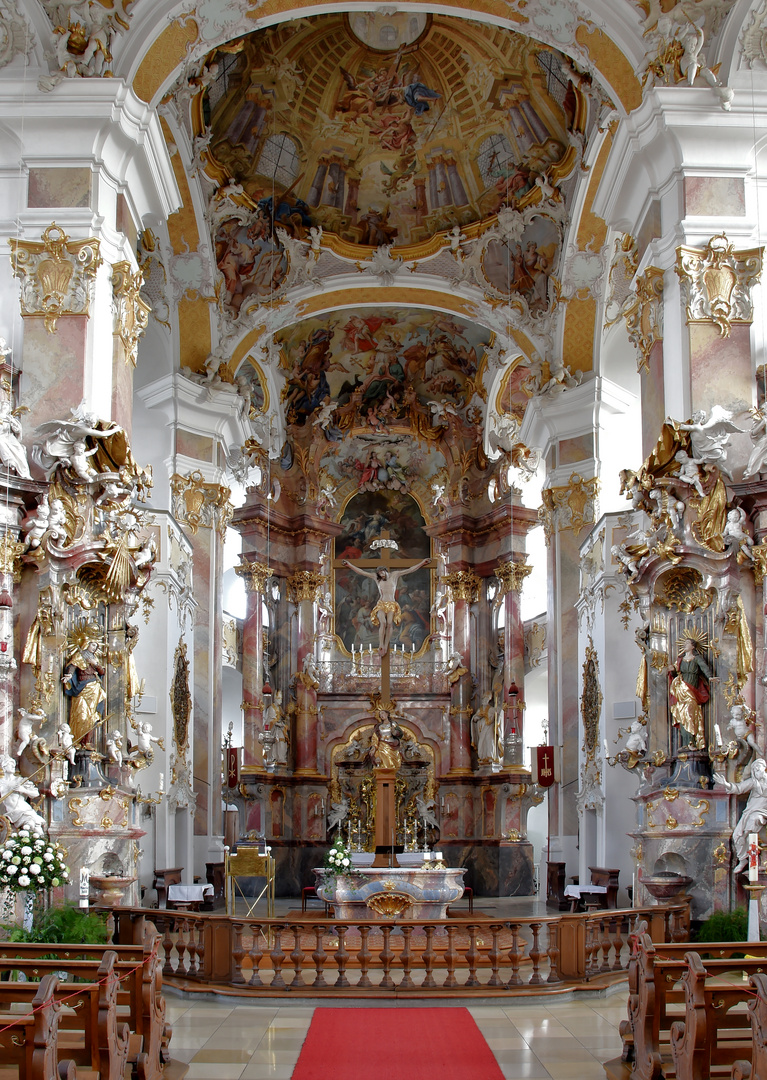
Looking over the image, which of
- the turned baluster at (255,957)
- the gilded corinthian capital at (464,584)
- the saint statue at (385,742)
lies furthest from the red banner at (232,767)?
the turned baluster at (255,957)

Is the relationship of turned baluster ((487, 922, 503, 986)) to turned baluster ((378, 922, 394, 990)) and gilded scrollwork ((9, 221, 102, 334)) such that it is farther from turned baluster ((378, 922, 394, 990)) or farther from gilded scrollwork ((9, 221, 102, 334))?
gilded scrollwork ((9, 221, 102, 334))

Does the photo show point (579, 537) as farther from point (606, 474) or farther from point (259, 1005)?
point (259, 1005)

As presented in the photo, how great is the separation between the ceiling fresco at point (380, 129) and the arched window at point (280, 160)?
23 mm

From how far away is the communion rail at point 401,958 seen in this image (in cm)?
1025

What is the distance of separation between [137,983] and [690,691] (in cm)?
650

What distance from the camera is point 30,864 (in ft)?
31.9

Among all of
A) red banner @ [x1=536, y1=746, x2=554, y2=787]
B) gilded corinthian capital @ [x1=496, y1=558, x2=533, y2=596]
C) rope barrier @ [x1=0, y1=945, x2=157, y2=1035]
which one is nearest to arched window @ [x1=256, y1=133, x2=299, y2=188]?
gilded corinthian capital @ [x1=496, y1=558, x2=533, y2=596]

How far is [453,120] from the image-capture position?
19.3m

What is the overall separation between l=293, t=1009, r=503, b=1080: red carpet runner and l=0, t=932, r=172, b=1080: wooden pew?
935mm

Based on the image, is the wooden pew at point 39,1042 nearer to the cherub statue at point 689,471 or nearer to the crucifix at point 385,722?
the cherub statue at point 689,471

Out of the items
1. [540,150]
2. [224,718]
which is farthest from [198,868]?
[540,150]

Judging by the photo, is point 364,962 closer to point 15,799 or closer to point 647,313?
point 15,799

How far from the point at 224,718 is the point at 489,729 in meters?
7.13

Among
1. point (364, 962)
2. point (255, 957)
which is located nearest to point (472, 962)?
point (364, 962)
